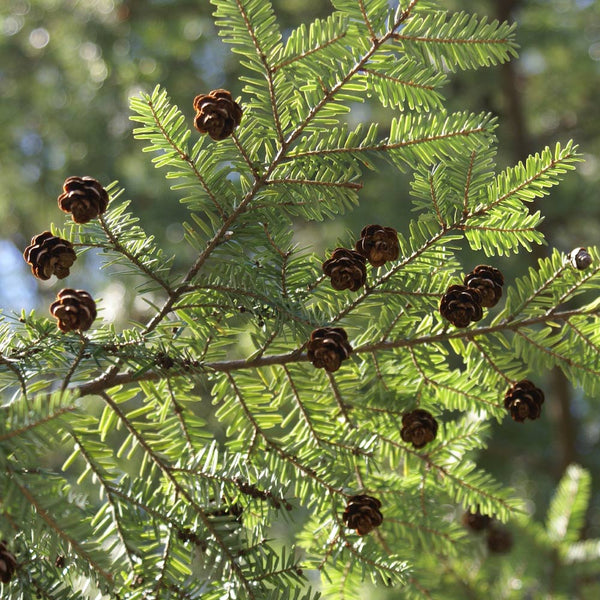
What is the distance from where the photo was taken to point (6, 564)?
0.65 metres

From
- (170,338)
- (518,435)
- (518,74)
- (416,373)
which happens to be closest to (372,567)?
(416,373)

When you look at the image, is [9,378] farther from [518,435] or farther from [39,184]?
[39,184]

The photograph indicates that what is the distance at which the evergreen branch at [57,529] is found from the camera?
0.59 metres

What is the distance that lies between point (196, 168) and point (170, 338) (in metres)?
0.20

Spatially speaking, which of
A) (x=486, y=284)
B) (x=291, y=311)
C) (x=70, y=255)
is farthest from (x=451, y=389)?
(x=70, y=255)

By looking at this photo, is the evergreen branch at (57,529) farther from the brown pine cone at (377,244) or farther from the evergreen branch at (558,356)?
the evergreen branch at (558,356)

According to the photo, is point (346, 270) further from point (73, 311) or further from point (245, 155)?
point (73, 311)

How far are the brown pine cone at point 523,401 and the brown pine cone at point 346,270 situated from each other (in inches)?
10.0

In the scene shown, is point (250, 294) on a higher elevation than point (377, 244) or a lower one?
lower

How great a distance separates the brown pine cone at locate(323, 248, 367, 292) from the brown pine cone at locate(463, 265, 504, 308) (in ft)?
0.47

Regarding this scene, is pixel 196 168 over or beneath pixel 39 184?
beneath

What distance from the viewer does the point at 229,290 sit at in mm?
792

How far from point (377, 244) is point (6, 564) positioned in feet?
1.65

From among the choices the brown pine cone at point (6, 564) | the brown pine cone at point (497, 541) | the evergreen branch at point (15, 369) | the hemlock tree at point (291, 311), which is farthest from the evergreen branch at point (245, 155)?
the brown pine cone at point (497, 541)
